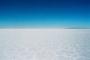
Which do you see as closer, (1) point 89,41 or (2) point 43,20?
(1) point 89,41

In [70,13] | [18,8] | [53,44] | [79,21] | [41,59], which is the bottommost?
[41,59]

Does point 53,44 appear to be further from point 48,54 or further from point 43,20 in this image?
point 43,20

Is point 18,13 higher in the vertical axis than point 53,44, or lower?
higher

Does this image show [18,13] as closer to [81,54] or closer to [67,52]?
[67,52]

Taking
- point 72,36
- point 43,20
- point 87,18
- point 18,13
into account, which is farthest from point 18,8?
point 87,18

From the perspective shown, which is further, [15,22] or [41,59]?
[15,22]

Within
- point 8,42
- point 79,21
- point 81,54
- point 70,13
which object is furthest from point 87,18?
point 8,42
